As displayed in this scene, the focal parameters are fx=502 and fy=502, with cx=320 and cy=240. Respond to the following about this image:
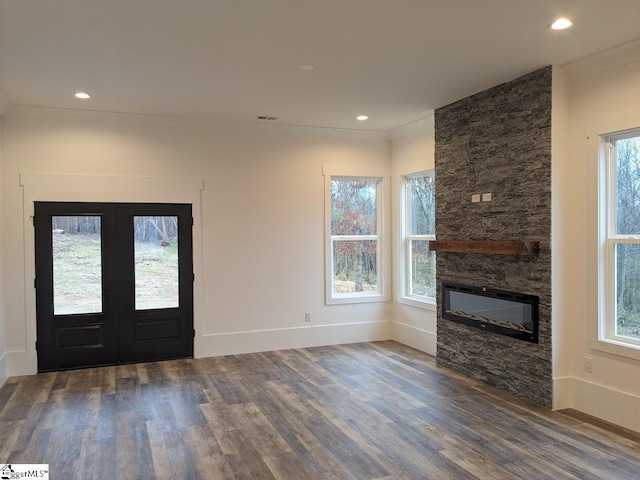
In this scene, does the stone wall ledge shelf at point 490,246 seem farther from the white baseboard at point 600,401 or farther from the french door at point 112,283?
the french door at point 112,283

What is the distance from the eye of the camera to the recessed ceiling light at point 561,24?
3.19 metres

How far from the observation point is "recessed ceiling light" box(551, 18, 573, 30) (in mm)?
3189

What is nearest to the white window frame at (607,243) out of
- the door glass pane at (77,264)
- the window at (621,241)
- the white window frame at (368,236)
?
the window at (621,241)

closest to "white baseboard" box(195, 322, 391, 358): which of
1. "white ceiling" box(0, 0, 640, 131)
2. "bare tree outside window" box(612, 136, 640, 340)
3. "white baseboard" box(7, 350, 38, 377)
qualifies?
"white baseboard" box(7, 350, 38, 377)

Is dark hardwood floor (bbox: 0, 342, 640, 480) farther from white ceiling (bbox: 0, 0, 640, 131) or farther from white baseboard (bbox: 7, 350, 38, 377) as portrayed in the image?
white ceiling (bbox: 0, 0, 640, 131)

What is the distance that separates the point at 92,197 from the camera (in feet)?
18.1

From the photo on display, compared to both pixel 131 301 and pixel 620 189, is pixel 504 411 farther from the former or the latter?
pixel 131 301

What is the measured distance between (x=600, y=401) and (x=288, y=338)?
357cm

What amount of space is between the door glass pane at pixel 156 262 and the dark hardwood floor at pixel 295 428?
864 mm

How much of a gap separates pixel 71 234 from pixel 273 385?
2.76 m

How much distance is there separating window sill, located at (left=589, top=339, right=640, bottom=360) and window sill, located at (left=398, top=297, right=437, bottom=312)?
211 centimetres

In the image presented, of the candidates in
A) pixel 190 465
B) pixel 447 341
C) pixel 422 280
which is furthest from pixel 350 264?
pixel 190 465

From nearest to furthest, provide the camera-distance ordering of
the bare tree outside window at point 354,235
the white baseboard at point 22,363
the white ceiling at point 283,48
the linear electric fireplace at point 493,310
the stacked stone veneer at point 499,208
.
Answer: the white ceiling at point 283,48 < the stacked stone veneer at point 499,208 < the linear electric fireplace at point 493,310 < the white baseboard at point 22,363 < the bare tree outside window at point 354,235

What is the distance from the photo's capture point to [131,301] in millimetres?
5680
